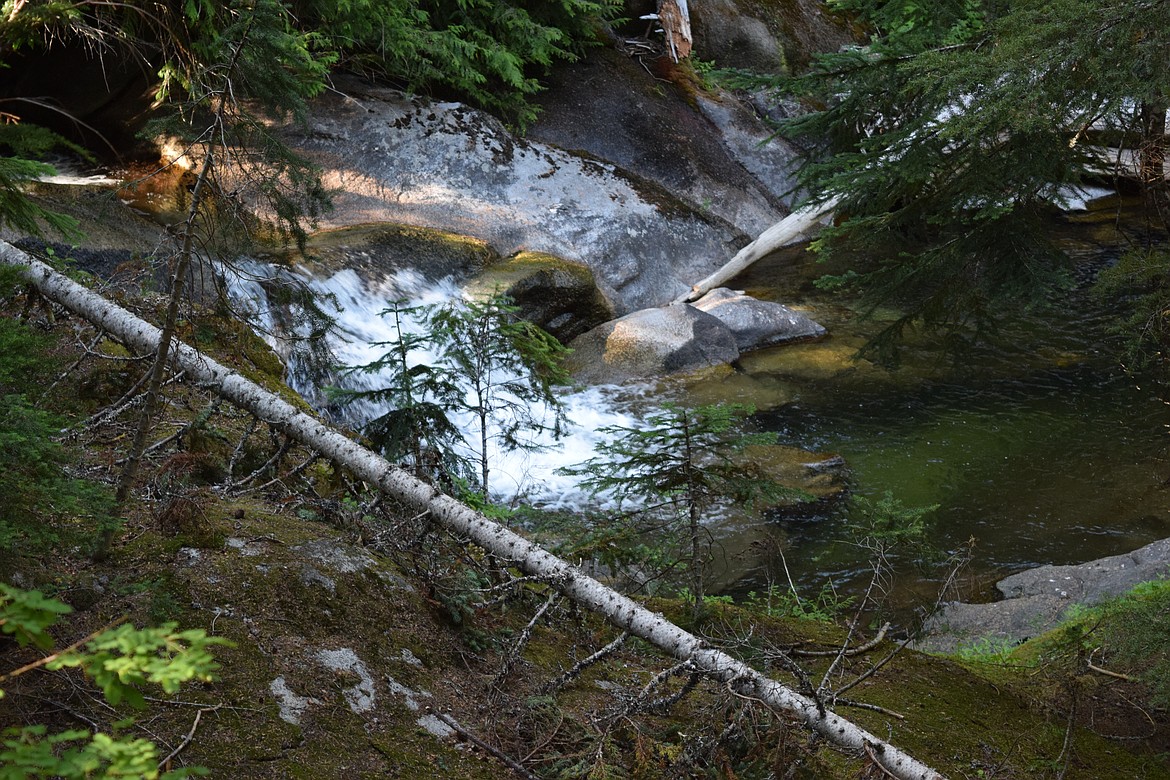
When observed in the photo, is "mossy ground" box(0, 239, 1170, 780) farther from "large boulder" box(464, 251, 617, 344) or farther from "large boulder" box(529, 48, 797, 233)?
"large boulder" box(529, 48, 797, 233)

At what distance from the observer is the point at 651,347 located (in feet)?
40.6

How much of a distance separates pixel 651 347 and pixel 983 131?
21.3ft

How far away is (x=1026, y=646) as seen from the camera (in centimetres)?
600

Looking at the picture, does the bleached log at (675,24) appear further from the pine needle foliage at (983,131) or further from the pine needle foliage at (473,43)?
the pine needle foliage at (983,131)

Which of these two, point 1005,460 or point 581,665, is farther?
point 1005,460

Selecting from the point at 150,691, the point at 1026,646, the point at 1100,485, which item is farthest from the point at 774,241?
the point at 150,691

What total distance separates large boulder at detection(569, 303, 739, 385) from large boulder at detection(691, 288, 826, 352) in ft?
1.43

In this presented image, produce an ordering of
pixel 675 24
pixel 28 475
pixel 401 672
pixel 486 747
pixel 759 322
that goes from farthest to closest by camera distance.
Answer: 1. pixel 675 24
2. pixel 759 322
3. pixel 401 672
4. pixel 486 747
5. pixel 28 475

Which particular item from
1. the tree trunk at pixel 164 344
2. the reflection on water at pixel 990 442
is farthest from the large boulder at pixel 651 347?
the tree trunk at pixel 164 344

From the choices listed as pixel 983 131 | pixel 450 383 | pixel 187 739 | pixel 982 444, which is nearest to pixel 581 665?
pixel 187 739

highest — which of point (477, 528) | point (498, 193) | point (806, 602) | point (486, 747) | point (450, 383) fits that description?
point (498, 193)

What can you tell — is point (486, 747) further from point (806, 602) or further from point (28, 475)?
point (806, 602)

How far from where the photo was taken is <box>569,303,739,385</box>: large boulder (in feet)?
39.8

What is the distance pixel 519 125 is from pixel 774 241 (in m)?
5.19
